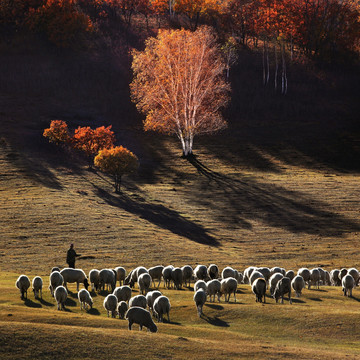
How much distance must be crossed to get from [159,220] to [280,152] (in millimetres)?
39497

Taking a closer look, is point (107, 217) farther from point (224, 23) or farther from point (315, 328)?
point (224, 23)

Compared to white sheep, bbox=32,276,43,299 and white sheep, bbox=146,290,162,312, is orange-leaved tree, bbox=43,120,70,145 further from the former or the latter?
white sheep, bbox=146,290,162,312

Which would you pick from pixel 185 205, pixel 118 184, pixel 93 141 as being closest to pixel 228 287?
pixel 185 205

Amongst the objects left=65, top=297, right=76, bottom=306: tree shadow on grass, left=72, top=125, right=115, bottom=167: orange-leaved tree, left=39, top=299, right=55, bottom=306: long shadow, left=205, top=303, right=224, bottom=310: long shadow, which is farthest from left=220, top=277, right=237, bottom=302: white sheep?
left=72, top=125, right=115, bottom=167: orange-leaved tree

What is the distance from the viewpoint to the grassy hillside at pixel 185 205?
24.9 m

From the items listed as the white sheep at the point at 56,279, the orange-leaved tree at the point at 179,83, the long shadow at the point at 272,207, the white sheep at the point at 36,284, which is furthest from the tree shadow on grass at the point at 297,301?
the orange-leaved tree at the point at 179,83

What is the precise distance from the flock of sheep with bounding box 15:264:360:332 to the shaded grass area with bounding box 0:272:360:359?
70 cm

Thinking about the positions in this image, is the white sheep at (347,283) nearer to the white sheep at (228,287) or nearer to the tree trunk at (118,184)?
the white sheep at (228,287)

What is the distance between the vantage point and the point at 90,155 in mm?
87375

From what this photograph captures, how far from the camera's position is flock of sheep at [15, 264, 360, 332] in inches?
1059

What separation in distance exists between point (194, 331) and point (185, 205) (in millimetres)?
44252

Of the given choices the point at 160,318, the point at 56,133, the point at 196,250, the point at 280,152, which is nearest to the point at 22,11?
the point at 56,133

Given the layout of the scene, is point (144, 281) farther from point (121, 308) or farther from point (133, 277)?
point (121, 308)

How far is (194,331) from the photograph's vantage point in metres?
25.6
